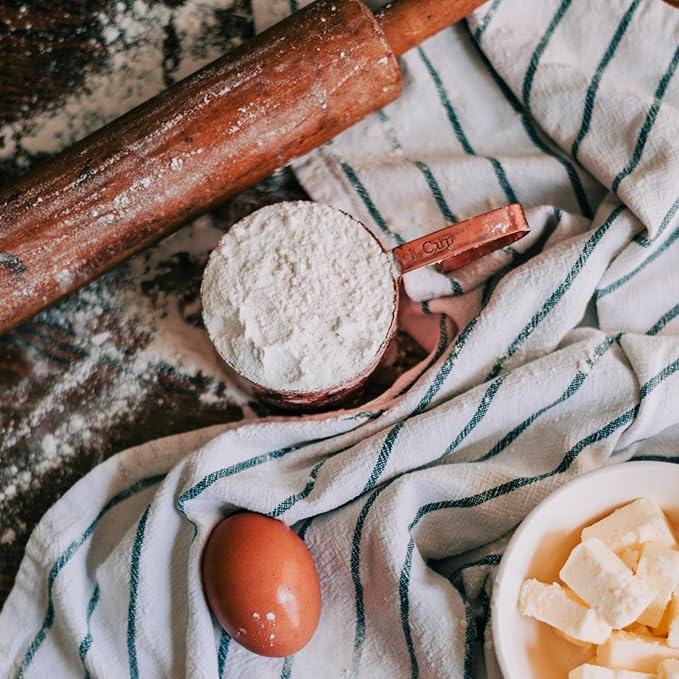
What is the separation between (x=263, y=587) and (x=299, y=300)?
0.24 m

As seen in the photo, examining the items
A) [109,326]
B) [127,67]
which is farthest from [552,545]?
[127,67]

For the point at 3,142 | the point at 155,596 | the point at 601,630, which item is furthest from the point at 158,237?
the point at 601,630

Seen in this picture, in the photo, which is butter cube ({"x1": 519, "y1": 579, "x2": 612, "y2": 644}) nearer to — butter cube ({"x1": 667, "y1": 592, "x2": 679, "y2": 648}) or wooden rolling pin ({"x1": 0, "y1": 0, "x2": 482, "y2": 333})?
butter cube ({"x1": 667, "y1": 592, "x2": 679, "y2": 648})

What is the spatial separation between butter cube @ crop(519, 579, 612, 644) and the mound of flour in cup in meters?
0.23

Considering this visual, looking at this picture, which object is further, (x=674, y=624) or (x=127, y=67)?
(x=127, y=67)

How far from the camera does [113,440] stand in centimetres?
92

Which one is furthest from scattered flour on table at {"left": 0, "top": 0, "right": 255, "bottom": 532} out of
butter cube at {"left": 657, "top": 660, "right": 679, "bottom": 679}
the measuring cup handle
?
butter cube at {"left": 657, "top": 660, "right": 679, "bottom": 679}

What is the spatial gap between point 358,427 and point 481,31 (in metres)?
0.41

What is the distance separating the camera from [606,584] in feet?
2.46

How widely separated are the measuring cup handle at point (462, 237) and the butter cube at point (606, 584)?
10.5 inches

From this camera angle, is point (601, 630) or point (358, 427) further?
point (358, 427)

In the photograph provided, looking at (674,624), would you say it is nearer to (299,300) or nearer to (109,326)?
(299,300)

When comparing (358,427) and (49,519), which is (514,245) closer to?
(358,427)

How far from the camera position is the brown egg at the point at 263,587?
782mm
